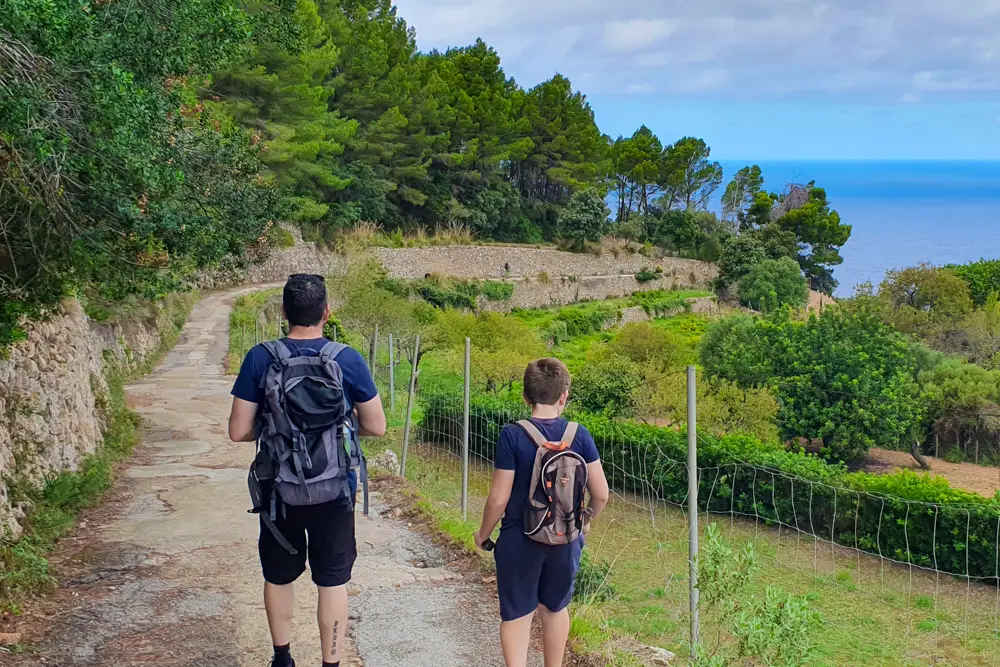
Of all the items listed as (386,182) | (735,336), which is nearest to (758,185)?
(386,182)

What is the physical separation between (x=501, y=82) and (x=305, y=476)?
5197 centimetres

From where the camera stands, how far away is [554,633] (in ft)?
11.5

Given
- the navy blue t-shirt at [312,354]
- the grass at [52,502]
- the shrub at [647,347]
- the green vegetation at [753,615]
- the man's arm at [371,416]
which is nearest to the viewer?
the green vegetation at [753,615]

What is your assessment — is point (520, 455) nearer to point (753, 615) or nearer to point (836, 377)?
point (753, 615)

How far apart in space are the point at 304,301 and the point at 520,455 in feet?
3.41

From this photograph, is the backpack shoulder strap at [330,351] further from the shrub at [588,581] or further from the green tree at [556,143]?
the green tree at [556,143]

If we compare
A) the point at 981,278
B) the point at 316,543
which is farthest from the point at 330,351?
the point at 981,278

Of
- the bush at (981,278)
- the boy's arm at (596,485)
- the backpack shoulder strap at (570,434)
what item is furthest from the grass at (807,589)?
the bush at (981,278)

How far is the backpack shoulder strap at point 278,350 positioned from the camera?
332cm

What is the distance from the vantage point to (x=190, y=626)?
14.3 ft

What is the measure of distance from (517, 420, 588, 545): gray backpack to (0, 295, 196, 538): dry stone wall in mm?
Answer: 3626

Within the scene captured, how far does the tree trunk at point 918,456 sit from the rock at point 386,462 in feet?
47.1

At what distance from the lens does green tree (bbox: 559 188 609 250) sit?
170ft

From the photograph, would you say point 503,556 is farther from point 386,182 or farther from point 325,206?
point 386,182
